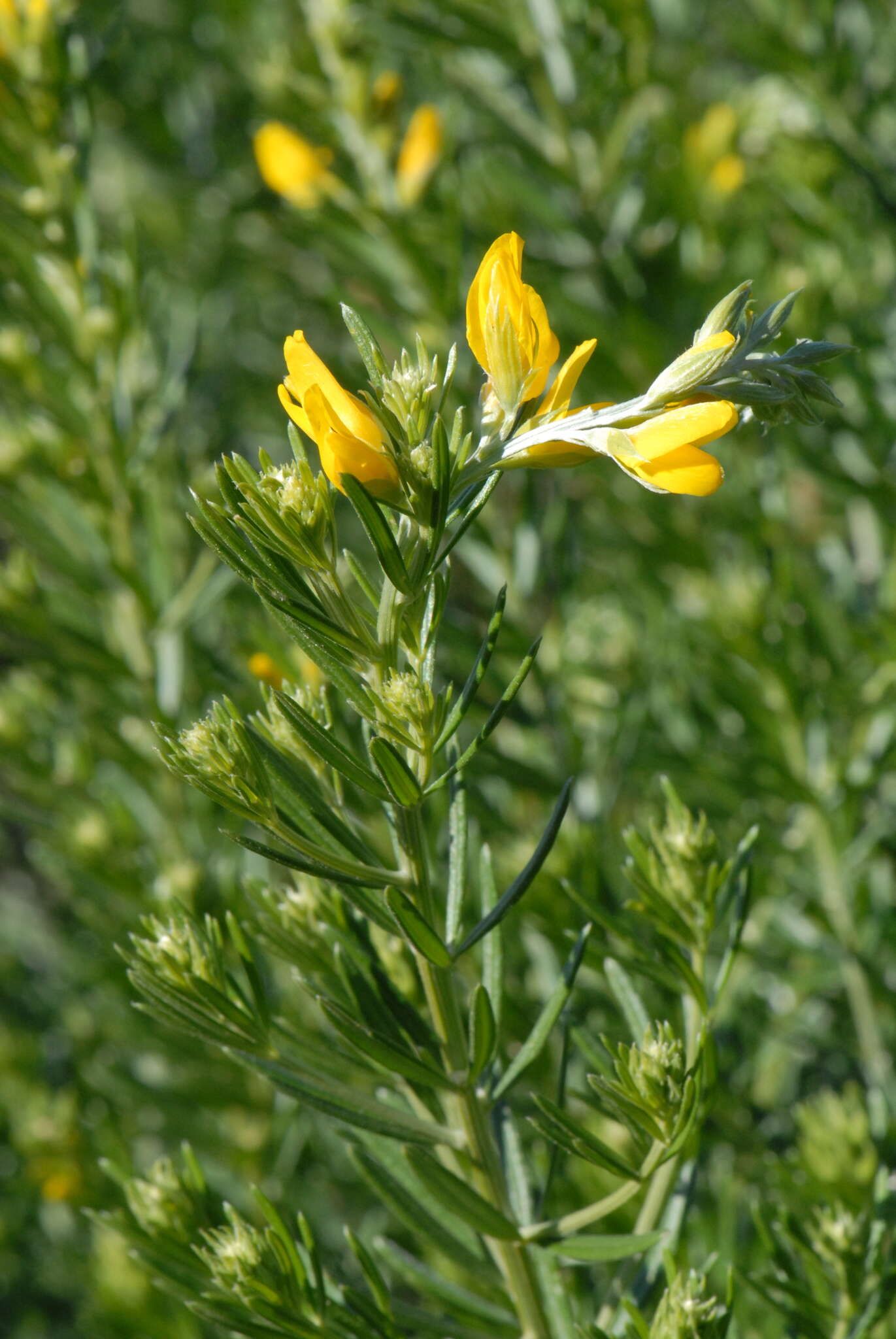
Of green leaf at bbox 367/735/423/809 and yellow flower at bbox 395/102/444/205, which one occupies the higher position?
yellow flower at bbox 395/102/444/205

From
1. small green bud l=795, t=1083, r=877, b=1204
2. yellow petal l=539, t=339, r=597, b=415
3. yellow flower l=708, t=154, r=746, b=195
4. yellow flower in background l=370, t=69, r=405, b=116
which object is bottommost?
small green bud l=795, t=1083, r=877, b=1204

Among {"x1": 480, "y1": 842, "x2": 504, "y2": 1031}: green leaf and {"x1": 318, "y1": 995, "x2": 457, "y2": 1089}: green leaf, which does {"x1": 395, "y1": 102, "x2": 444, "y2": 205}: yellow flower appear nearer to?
{"x1": 480, "y1": 842, "x2": 504, "y2": 1031}: green leaf

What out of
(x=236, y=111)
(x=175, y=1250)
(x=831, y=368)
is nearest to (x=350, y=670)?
(x=175, y=1250)

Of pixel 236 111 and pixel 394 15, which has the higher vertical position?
pixel 236 111

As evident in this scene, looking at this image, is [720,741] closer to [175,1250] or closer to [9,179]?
[175,1250]

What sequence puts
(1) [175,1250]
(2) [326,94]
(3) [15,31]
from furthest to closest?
(2) [326,94] → (3) [15,31] → (1) [175,1250]

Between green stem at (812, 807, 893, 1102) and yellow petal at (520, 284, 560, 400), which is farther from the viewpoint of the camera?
green stem at (812, 807, 893, 1102)

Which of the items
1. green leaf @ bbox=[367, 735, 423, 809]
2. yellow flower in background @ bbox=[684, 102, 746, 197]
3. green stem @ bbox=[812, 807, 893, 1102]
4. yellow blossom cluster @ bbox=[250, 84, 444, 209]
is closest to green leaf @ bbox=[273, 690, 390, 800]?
green leaf @ bbox=[367, 735, 423, 809]
